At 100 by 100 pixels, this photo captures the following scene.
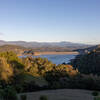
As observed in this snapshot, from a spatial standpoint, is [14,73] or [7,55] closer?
[14,73]

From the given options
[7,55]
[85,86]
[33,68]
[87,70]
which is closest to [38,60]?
[33,68]

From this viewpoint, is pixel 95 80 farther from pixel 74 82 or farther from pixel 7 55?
pixel 7 55

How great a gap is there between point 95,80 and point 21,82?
5709mm

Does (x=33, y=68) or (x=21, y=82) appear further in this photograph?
(x=33, y=68)

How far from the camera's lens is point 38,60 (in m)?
20.7

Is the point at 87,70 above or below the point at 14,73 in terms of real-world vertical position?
below

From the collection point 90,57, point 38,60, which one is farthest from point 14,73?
point 90,57

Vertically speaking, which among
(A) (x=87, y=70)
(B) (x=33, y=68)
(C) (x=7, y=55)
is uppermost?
(C) (x=7, y=55)

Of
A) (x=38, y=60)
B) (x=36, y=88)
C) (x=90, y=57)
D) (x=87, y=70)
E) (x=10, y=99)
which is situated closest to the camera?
(x=10, y=99)

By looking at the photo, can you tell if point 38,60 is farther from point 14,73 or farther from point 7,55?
point 14,73

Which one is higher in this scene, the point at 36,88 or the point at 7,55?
the point at 7,55

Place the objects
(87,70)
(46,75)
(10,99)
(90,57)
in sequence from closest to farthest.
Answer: (10,99), (46,75), (87,70), (90,57)

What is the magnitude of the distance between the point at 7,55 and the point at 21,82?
188 inches

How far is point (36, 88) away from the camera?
46.7ft
